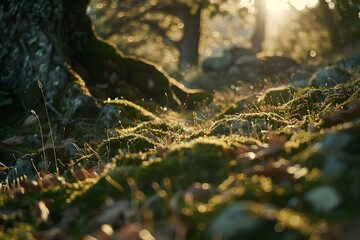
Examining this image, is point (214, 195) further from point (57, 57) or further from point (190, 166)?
point (57, 57)

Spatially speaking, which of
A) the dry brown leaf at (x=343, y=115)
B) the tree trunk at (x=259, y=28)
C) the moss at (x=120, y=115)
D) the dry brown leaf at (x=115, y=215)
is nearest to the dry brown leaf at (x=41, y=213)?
the dry brown leaf at (x=115, y=215)

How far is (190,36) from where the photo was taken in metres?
28.3

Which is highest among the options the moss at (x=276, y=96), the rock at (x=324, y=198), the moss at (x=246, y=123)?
the rock at (x=324, y=198)

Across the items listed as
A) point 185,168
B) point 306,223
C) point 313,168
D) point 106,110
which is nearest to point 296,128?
point 185,168

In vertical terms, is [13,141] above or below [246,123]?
below

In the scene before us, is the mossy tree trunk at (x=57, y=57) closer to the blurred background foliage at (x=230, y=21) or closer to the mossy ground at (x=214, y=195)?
the mossy ground at (x=214, y=195)

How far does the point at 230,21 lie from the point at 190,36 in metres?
2.43

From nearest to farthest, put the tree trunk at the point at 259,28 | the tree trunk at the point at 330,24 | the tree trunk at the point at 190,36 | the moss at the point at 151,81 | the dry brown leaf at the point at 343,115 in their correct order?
the dry brown leaf at the point at 343,115 → the moss at the point at 151,81 → the tree trunk at the point at 330,24 → the tree trunk at the point at 259,28 → the tree trunk at the point at 190,36

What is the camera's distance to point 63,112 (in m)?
8.57

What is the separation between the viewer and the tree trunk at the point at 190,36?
92.6ft

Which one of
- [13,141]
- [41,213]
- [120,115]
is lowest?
[13,141]

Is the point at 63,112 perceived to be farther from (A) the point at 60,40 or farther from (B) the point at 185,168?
(B) the point at 185,168

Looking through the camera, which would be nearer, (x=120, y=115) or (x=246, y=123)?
(x=246, y=123)

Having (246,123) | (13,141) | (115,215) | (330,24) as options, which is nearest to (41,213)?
(115,215)
